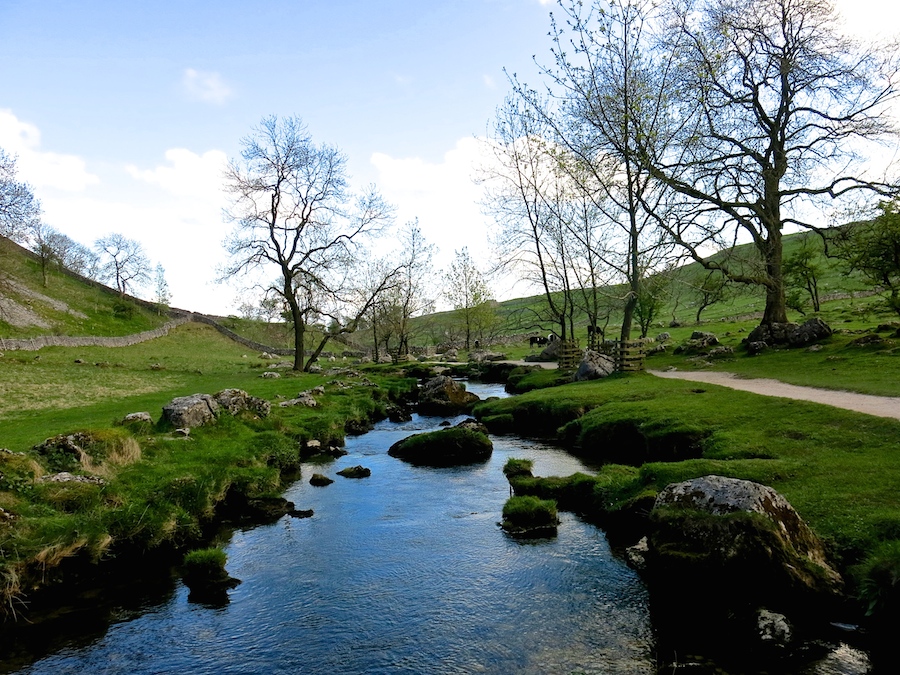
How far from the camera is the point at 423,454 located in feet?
71.2

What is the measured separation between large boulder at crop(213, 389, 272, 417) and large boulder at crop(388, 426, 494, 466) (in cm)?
594

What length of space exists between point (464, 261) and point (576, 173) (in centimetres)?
5336

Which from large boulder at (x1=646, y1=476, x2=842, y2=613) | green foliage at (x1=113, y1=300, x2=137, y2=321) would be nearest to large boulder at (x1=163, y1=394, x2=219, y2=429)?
large boulder at (x1=646, y1=476, x2=842, y2=613)

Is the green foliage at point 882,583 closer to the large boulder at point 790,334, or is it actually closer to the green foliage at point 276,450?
the green foliage at point 276,450

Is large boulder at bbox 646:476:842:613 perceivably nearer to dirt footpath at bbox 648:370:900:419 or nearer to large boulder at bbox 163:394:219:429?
dirt footpath at bbox 648:370:900:419

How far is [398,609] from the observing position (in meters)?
10.0

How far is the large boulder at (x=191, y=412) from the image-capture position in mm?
19562

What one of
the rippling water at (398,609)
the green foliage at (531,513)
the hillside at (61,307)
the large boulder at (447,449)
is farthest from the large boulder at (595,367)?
the hillside at (61,307)

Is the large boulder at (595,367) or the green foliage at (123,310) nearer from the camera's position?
the large boulder at (595,367)

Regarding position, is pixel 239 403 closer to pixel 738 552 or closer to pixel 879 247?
pixel 738 552

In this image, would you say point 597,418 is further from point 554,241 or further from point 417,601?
point 554,241

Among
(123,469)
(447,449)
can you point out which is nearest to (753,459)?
(447,449)

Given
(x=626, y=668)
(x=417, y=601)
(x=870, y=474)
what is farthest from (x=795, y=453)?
(x=417, y=601)

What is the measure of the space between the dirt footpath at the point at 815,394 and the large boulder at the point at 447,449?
36.6 feet
